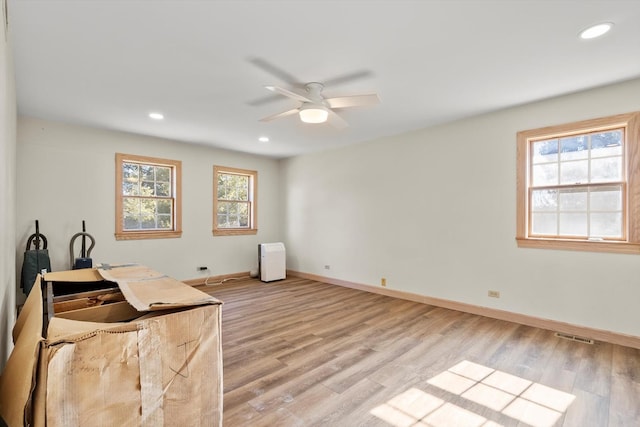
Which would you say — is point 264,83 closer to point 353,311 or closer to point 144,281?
point 144,281

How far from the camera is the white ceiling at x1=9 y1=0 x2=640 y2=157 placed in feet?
6.51

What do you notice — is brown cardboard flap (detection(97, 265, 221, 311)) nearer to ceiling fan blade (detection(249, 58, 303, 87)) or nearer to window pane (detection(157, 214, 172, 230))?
ceiling fan blade (detection(249, 58, 303, 87))

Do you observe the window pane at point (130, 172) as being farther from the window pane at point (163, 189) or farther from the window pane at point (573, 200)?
the window pane at point (573, 200)

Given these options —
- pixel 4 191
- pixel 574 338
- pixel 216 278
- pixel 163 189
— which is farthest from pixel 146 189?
pixel 574 338

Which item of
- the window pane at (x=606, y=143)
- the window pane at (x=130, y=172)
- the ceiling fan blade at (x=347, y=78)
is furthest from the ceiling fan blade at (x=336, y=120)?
the window pane at (x=130, y=172)

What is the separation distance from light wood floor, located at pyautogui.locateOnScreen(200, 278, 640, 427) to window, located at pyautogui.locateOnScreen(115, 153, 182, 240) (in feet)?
8.03

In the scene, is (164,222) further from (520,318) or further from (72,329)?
(520,318)

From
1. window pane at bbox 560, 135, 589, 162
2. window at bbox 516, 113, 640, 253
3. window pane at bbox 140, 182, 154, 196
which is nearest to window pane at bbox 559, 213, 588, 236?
window at bbox 516, 113, 640, 253

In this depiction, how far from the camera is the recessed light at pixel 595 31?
83.0 inches

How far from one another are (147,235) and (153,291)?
4370 mm

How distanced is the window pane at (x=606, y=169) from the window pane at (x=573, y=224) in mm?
414

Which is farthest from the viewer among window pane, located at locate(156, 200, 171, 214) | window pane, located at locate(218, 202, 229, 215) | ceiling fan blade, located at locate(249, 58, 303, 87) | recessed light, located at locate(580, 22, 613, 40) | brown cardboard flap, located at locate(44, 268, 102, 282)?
window pane, located at locate(218, 202, 229, 215)

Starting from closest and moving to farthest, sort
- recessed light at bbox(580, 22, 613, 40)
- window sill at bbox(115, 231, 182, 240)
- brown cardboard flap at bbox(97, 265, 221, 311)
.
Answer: brown cardboard flap at bbox(97, 265, 221, 311), recessed light at bbox(580, 22, 613, 40), window sill at bbox(115, 231, 182, 240)

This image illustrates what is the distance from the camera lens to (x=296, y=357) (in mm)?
2719
